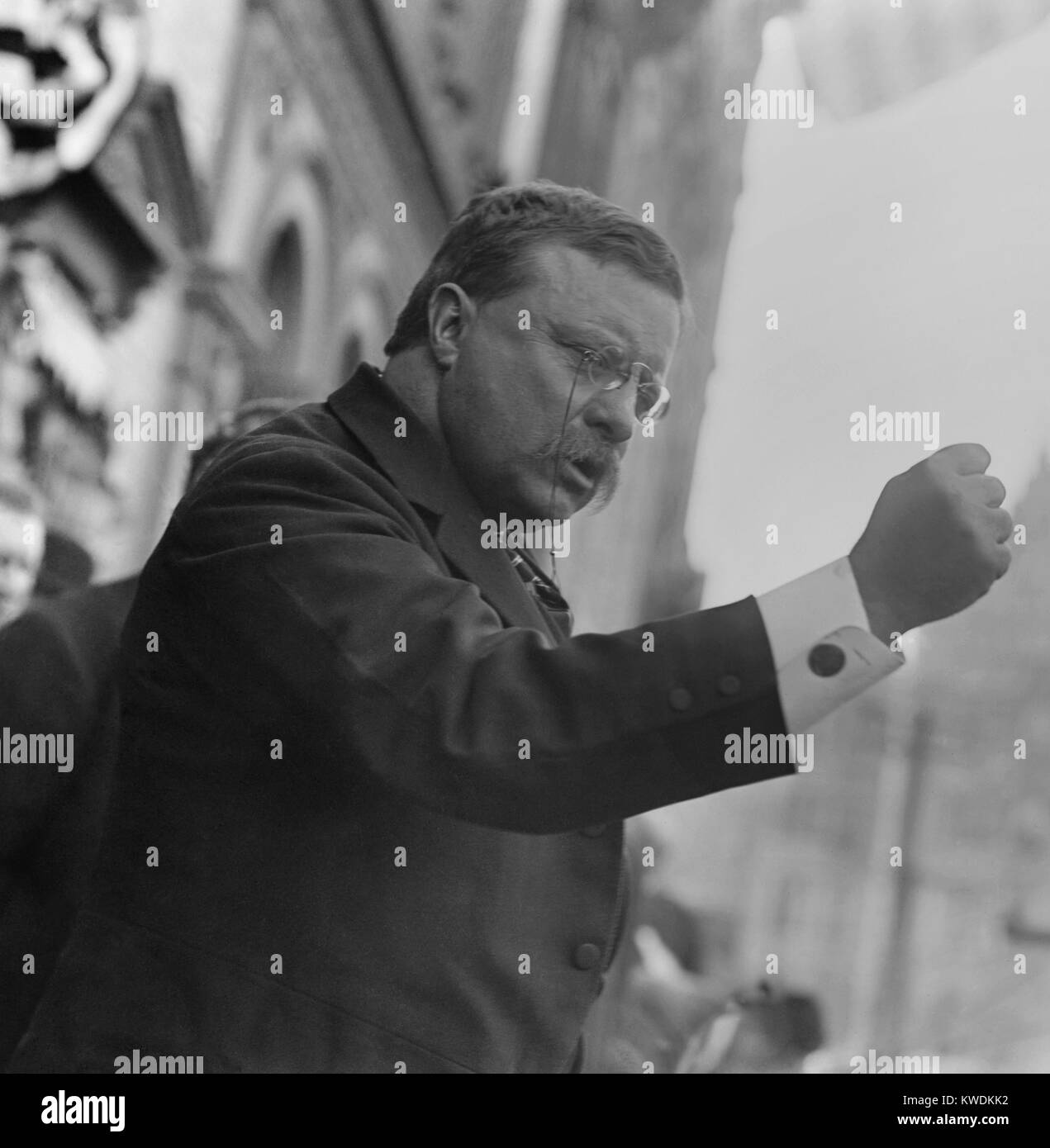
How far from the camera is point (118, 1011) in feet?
3.49

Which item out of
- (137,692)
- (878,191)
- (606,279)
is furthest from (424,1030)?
(878,191)

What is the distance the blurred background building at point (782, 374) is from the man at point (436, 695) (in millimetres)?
579

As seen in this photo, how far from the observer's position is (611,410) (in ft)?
3.85

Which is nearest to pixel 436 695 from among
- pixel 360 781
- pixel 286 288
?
pixel 360 781

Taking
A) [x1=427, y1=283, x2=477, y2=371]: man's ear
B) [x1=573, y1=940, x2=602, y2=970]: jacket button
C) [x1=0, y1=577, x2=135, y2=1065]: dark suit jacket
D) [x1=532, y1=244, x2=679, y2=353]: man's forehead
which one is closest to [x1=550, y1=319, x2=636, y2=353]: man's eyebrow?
[x1=532, y1=244, x2=679, y2=353]: man's forehead

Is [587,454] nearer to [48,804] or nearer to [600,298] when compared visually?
[600,298]

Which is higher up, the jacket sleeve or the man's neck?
the man's neck

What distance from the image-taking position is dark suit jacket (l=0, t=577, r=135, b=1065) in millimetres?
1536

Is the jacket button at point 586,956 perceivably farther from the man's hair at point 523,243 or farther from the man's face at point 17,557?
the man's face at point 17,557

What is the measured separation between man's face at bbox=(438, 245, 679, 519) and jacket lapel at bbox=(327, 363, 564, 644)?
0.03 m

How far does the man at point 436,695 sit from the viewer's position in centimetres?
93

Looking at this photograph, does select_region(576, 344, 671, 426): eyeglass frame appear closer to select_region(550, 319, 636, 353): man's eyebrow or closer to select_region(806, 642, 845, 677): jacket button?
select_region(550, 319, 636, 353): man's eyebrow

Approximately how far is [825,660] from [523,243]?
49cm
